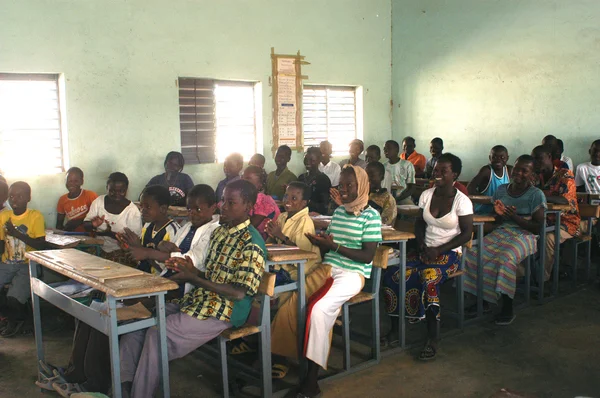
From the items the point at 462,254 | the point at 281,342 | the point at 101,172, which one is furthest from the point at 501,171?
the point at 101,172

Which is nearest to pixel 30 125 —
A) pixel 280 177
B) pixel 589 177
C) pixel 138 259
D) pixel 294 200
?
pixel 280 177

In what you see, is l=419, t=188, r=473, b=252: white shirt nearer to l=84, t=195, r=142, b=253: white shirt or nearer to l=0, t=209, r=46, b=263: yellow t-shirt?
l=84, t=195, r=142, b=253: white shirt

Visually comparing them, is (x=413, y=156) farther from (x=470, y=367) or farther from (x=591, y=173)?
(x=470, y=367)

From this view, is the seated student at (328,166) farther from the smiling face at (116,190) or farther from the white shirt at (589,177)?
the smiling face at (116,190)

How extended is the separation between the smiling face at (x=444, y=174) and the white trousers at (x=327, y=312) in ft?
3.56

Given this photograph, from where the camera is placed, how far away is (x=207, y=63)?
7.28 metres

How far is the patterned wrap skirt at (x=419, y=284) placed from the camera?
4.24 meters

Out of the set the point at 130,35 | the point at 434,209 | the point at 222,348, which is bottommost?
the point at 222,348

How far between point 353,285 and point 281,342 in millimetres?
581

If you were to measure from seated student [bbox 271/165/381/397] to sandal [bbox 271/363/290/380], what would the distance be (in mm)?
105

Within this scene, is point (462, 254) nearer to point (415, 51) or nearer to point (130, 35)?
point (130, 35)

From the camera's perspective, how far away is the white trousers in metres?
3.47

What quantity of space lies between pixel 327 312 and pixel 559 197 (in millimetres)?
2977

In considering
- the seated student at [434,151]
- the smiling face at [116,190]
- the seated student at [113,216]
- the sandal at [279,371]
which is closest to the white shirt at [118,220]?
the seated student at [113,216]
